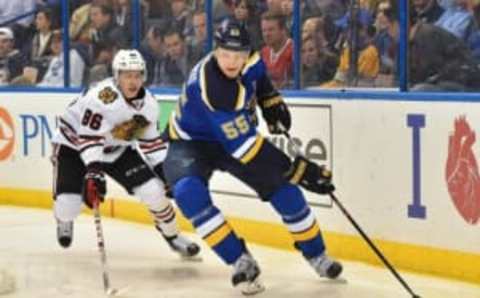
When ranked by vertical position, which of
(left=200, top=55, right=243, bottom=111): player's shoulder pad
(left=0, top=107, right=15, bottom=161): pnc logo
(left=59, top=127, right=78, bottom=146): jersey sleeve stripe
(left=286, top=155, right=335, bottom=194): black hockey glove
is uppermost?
(left=200, top=55, right=243, bottom=111): player's shoulder pad

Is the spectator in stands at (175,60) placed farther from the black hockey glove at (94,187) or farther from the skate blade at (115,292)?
the skate blade at (115,292)

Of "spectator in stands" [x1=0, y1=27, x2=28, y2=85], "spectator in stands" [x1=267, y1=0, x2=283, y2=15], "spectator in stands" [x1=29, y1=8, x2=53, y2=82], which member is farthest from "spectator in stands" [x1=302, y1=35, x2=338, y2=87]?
"spectator in stands" [x1=0, y1=27, x2=28, y2=85]

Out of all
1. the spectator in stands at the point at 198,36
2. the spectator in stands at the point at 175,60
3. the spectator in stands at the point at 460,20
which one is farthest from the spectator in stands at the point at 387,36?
the spectator in stands at the point at 175,60

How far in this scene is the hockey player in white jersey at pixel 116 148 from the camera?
589cm

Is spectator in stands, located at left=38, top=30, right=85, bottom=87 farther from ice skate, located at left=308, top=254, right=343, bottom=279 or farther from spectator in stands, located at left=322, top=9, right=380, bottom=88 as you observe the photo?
ice skate, located at left=308, top=254, right=343, bottom=279

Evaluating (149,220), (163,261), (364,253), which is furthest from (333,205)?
(149,220)

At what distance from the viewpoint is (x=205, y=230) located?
5289 mm

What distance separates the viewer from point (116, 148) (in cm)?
627

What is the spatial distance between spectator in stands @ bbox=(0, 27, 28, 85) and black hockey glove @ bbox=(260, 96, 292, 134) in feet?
12.5

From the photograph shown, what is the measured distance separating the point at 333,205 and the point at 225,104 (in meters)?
1.26

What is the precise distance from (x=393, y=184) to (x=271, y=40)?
1350 millimetres

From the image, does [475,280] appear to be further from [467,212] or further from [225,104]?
[225,104]

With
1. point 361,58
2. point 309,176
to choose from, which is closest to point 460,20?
point 361,58

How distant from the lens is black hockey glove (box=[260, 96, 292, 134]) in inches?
219
